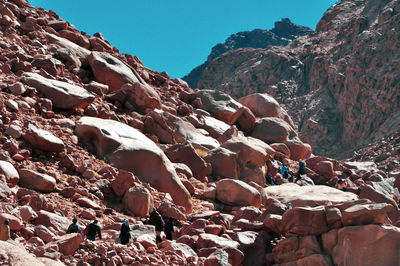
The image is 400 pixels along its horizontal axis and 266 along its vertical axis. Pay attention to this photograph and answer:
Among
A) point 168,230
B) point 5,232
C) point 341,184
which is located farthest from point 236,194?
point 5,232

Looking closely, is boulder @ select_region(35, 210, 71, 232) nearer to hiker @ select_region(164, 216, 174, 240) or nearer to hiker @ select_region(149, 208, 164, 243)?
hiker @ select_region(149, 208, 164, 243)

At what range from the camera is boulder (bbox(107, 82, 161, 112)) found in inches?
865

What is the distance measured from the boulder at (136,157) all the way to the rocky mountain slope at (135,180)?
0.12 ft

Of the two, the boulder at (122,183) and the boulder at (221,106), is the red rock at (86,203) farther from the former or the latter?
the boulder at (221,106)

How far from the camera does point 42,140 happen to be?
13.0 m

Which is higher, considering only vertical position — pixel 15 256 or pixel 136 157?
pixel 136 157

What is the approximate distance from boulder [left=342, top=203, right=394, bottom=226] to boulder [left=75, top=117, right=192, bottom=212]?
5.86 metres

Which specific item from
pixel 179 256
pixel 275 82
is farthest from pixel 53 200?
pixel 275 82

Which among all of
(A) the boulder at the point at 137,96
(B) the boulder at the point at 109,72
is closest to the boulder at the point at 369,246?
(A) the boulder at the point at 137,96

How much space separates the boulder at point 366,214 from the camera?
10406mm

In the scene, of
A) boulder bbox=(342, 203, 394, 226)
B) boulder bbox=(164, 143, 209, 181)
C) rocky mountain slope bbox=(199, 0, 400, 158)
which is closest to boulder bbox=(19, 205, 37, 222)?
boulder bbox=(342, 203, 394, 226)

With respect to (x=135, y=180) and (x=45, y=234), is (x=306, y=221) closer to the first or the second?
(x=135, y=180)

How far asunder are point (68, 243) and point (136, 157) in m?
7.40

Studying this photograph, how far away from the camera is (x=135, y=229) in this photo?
10.9 m
